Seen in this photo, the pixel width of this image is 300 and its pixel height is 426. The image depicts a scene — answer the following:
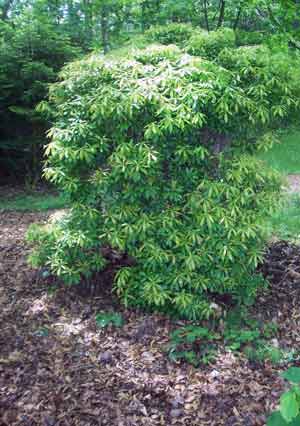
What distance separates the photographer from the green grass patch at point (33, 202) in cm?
642

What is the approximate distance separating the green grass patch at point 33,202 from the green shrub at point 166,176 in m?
3.09

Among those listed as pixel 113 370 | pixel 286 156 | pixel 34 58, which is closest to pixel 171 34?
pixel 113 370

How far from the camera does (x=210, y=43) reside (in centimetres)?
343

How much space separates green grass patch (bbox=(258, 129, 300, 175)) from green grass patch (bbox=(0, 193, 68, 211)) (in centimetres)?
354

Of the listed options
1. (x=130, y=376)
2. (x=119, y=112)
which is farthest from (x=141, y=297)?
(x=119, y=112)

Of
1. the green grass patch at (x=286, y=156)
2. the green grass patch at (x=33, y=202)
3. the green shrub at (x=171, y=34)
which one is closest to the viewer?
the green shrub at (x=171, y=34)

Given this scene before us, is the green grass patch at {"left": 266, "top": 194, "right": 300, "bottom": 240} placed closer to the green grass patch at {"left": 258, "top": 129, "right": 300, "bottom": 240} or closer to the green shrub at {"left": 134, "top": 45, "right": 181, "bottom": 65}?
the green grass patch at {"left": 258, "top": 129, "right": 300, "bottom": 240}

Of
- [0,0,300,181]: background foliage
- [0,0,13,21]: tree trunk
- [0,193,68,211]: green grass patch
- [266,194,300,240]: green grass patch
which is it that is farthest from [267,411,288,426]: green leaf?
→ [0,0,13,21]: tree trunk

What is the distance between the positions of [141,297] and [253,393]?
3.31 feet

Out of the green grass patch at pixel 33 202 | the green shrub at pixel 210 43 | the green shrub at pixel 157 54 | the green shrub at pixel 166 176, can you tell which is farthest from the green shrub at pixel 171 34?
the green grass patch at pixel 33 202

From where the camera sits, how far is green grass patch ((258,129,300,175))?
8250mm

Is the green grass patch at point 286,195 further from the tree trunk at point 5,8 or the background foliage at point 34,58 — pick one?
the tree trunk at point 5,8

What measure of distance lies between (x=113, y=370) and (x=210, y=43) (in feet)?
8.20

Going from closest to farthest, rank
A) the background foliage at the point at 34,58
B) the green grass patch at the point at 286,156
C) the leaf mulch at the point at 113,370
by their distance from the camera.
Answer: the leaf mulch at the point at 113,370 → the background foliage at the point at 34,58 → the green grass patch at the point at 286,156
